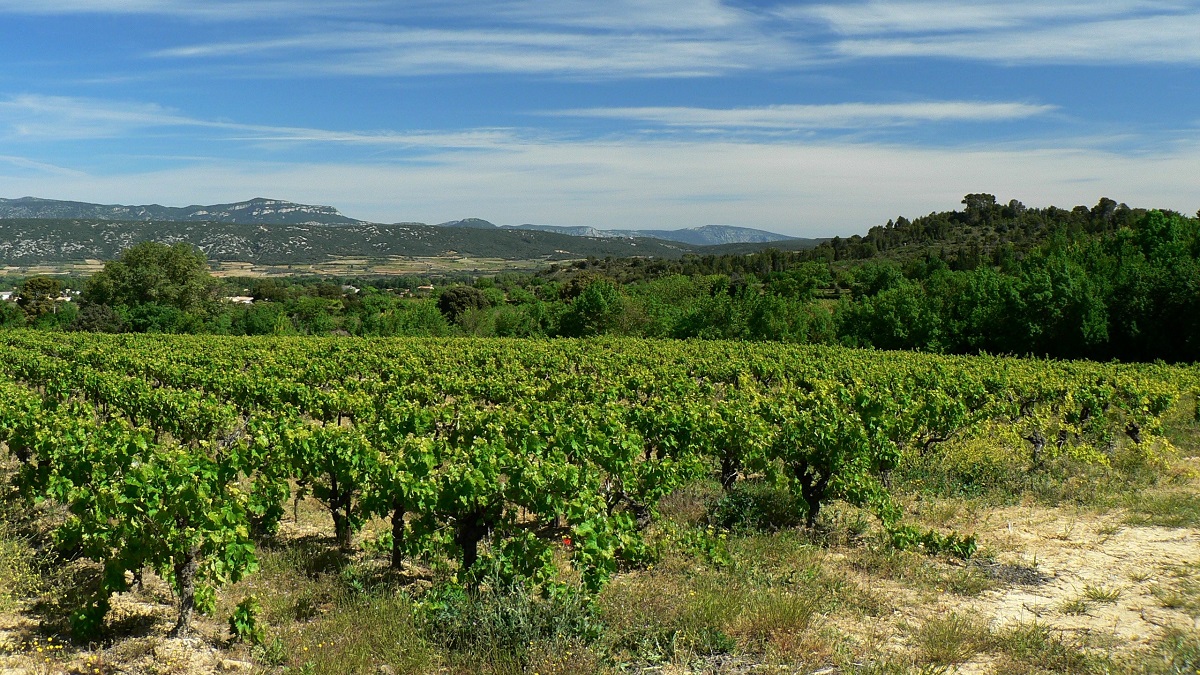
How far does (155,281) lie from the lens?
63094mm

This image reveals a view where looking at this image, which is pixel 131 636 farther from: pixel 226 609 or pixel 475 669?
pixel 475 669

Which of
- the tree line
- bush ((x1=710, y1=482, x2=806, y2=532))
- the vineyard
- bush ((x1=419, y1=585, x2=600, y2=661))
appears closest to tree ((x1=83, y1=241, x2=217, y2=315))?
the tree line

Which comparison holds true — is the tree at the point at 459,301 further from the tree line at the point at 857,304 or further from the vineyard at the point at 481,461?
the vineyard at the point at 481,461

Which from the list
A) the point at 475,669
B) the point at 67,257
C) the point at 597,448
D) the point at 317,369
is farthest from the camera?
the point at 67,257

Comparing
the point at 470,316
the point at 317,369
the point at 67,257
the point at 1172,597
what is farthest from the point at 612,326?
the point at 67,257

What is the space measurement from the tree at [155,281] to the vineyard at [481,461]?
53415mm

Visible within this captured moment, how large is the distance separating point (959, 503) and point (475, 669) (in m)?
7.38

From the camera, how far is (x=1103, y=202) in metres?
99.0

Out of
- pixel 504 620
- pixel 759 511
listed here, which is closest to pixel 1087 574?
pixel 759 511

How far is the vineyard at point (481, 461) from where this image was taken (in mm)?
6141

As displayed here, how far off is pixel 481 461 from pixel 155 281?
218 feet

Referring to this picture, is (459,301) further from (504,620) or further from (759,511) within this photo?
(504,620)

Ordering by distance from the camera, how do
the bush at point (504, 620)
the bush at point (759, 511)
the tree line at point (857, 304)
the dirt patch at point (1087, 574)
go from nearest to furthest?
1. the bush at point (504, 620)
2. the dirt patch at point (1087, 574)
3. the bush at point (759, 511)
4. the tree line at point (857, 304)

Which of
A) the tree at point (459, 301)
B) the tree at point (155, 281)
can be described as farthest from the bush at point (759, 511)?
the tree at point (459, 301)
